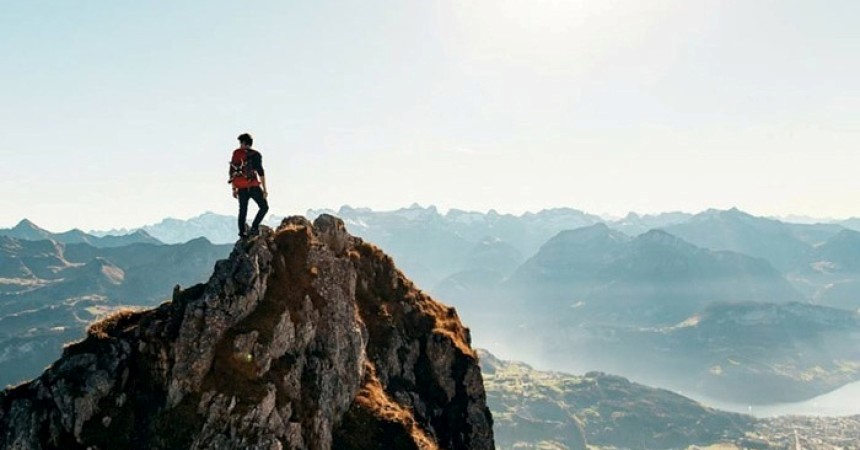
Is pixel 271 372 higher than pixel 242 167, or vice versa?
pixel 242 167

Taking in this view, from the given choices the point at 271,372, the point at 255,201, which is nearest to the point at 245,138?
the point at 255,201

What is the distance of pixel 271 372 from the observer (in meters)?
34.7

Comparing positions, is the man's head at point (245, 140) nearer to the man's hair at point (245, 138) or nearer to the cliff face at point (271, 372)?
the man's hair at point (245, 138)

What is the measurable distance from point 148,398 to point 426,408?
1873 centimetres

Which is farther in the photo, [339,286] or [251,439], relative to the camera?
[339,286]

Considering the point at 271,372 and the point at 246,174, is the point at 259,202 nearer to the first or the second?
the point at 246,174

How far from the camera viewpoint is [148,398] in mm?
31953

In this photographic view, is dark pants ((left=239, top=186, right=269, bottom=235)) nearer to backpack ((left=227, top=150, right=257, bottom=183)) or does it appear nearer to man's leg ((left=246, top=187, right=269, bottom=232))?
man's leg ((left=246, top=187, right=269, bottom=232))

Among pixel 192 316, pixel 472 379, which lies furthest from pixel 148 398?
pixel 472 379

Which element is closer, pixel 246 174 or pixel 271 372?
pixel 271 372

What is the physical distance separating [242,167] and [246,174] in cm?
53

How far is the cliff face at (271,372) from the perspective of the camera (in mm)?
30859

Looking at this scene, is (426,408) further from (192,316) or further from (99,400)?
(99,400)

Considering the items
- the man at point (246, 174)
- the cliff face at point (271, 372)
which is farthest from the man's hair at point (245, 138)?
the cliff face at point (271, 372)
